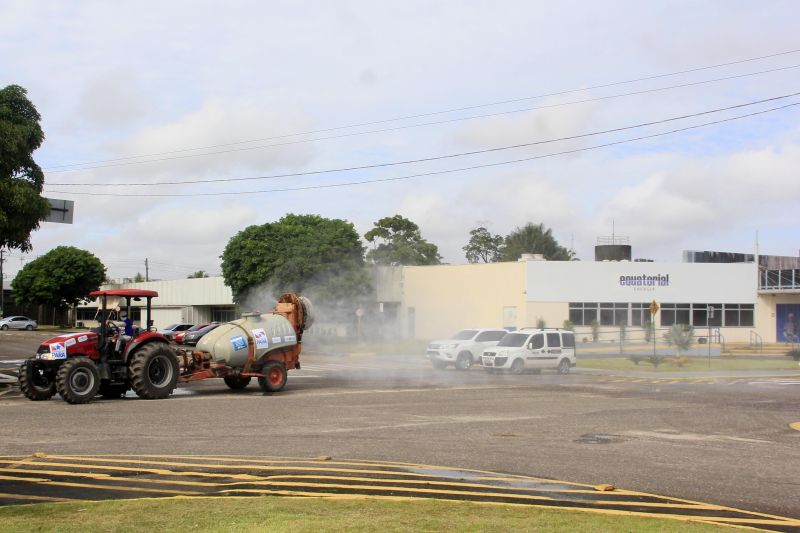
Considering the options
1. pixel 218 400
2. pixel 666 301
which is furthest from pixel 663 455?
pixel 666 301

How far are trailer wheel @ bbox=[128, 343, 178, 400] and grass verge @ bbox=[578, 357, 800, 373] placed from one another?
21395 millimetres

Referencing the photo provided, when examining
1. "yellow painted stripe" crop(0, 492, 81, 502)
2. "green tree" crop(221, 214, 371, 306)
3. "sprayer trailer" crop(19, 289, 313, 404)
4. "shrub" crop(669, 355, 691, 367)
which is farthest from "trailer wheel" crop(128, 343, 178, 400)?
"green tree" crop(221, 214, 371, 306)

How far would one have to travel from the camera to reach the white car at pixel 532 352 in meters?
34.4

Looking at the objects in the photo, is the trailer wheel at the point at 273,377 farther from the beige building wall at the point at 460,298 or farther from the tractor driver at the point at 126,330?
the beige building wall at the point at 460,298

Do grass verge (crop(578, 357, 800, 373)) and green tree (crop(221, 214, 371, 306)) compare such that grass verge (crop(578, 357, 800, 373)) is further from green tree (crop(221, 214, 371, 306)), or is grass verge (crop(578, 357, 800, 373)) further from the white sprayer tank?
green tree (crop(221, 214, 371, 306))

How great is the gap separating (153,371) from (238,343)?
→ 2.62 m

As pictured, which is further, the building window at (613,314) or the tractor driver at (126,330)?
the building window at (613,314)

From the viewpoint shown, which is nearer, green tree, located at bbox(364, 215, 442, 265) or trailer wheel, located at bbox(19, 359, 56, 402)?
trailer wheel, located at bbox(19, 359, 56, 402)

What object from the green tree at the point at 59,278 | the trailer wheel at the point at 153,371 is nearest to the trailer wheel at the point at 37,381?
the trailer wheel at the point at 153,371

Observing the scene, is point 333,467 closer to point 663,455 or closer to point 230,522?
point 230,522

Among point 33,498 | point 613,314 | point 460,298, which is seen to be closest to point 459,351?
point 460,298

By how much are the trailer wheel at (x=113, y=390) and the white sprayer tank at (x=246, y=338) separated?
2.23 meters

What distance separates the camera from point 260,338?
78.9 ft

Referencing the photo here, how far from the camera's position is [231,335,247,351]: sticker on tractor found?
2364cm
